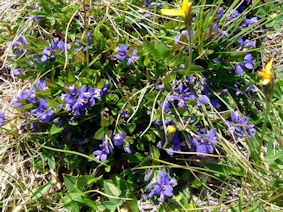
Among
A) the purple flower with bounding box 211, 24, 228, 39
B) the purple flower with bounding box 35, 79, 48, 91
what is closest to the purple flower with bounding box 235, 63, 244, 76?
the purple flower with bounding box 211, 24, 228, 39

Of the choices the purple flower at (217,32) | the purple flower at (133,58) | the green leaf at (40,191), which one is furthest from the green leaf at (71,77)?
the purple flower at (217,32)

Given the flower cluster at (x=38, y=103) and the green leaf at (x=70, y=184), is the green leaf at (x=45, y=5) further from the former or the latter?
the green leaf at (x=70, y=184)

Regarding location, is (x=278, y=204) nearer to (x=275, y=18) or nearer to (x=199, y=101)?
(x=199, y=101)

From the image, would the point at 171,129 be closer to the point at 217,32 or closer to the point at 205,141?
the point at 205,141

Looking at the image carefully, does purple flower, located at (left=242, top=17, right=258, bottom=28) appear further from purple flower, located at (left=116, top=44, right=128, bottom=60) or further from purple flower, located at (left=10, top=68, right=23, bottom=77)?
purple flower, located at (left=10, top=68, right=23, bottom=77)

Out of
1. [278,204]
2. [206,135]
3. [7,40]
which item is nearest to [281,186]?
[278,204]
